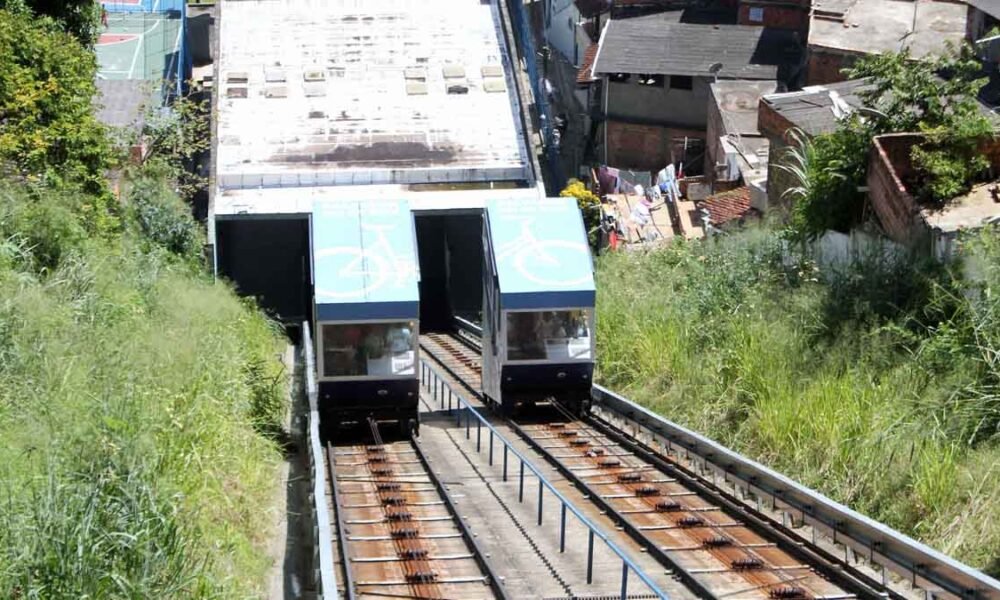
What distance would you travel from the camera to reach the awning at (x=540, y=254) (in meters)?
20.0

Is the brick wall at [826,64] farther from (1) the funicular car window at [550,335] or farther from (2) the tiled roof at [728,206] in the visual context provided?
(1) the funicular car window at [550,335]

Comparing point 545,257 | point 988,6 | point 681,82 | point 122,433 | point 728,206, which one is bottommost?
point 728,206

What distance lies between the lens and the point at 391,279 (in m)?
19.5

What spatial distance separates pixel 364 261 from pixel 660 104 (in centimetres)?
2412

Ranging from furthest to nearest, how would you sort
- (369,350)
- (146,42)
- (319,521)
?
1. (146,42)
2. (369,350)
3. (319,521)

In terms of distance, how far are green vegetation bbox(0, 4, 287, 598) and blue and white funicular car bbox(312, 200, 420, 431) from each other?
128 cm

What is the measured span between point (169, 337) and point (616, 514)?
7.56 meters

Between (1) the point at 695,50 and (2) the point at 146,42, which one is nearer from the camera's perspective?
(1) the point at 695,50

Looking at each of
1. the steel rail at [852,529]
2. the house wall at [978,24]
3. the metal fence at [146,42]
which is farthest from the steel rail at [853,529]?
the metal fence at [146,42]

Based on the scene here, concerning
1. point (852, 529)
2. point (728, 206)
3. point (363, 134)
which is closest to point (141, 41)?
point (363, 134)

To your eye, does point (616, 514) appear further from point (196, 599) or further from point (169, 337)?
point (169, 337)

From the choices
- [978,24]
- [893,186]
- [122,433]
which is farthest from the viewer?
[978,24]

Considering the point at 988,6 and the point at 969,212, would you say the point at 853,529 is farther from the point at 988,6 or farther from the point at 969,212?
the point at 988,6

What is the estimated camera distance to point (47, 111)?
79.6 ft
